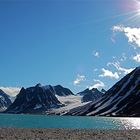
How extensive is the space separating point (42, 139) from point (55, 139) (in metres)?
1.95

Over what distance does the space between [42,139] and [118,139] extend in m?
10.9

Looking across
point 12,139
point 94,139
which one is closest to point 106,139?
point 94,139

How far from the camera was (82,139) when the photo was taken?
50562 millimetres

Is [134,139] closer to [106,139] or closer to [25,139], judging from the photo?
[106,139]

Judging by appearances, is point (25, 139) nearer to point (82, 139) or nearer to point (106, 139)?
point (82, 139)

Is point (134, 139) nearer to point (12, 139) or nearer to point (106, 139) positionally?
point (106, 139)

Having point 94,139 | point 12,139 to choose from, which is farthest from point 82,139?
point 12,139

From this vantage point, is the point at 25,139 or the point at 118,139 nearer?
the point at 25,139

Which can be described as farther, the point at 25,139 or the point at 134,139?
the point at 134,139

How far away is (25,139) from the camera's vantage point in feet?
157

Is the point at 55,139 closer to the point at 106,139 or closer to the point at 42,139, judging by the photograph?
the point at 42,139

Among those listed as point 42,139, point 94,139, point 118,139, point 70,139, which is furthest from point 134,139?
point 42,139

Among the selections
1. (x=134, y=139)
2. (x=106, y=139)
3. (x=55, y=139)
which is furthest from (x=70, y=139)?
(x=134, y=139)

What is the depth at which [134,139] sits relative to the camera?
168ft
